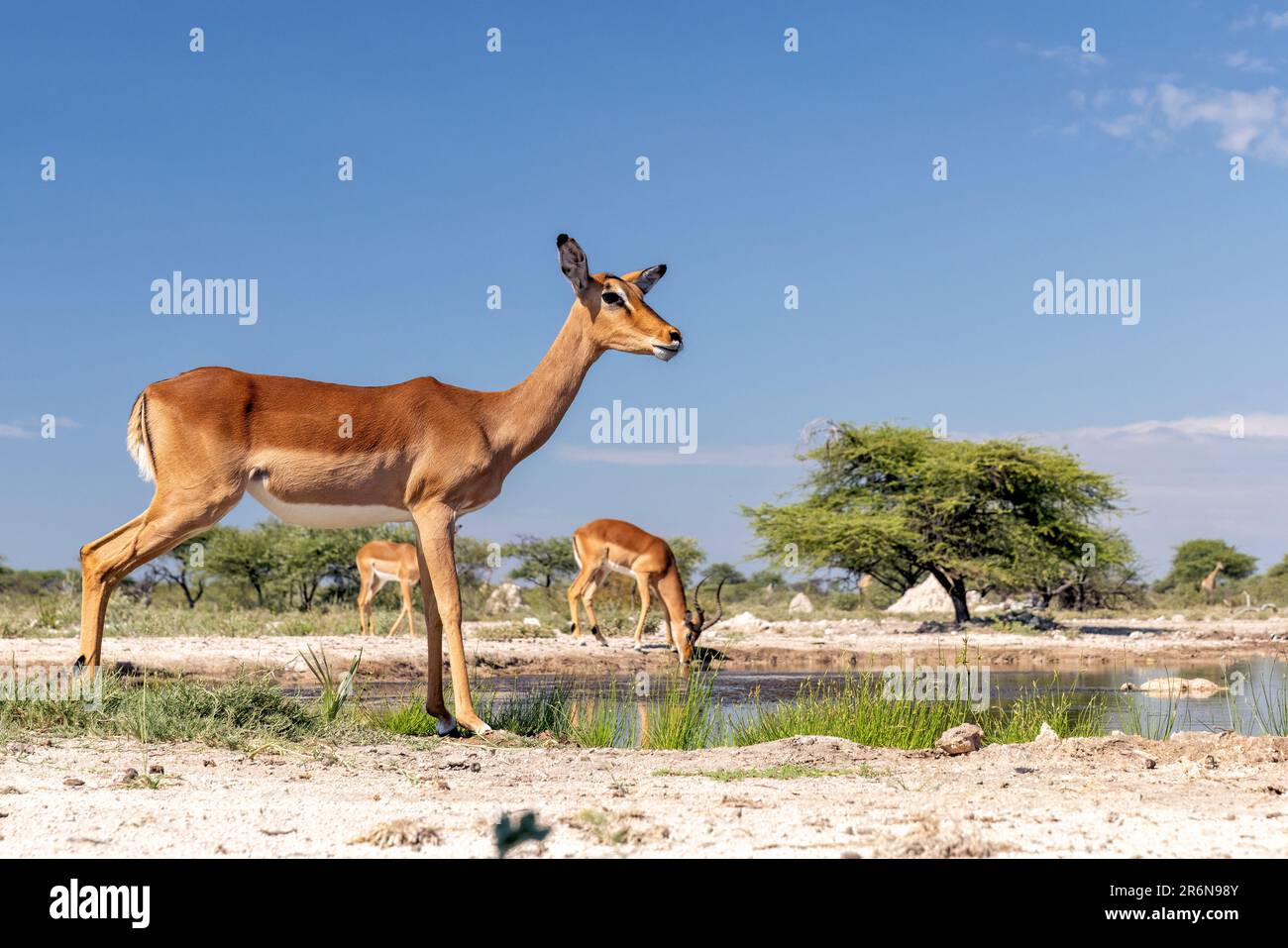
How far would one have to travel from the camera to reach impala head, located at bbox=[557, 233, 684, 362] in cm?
827

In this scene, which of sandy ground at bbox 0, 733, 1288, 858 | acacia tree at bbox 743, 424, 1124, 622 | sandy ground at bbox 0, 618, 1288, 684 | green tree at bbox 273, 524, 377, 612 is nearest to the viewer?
sandy ground at bbox 0, 733, 1288, 858

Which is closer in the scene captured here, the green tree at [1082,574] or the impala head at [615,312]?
the impala head at [615,312]

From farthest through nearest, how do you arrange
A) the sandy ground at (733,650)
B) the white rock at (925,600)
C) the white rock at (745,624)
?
the white rock at (925,600) < the white rock at (745,624) < the sandy ground at (733,650)

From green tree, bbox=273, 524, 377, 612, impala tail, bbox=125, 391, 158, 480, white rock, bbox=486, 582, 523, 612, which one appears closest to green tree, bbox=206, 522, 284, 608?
green tree, bbox=273, 524, 377, 612

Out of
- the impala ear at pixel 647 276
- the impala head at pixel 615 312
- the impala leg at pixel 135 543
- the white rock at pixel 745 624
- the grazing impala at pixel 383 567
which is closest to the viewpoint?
the impala leg at pixel 135 543

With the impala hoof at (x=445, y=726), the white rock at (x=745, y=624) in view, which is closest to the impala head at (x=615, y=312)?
the impala hoof at (x=445, y=726)

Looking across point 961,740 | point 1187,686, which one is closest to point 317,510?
A: point 961,740

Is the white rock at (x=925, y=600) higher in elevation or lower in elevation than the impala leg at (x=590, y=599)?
lower

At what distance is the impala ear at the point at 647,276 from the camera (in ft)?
29.0

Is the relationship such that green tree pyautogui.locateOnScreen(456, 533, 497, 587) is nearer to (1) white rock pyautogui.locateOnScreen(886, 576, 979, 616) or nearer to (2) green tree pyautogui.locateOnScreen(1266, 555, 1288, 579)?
(1) white rock pyautogui.locateOnScreen(886, 576, 979, 616)

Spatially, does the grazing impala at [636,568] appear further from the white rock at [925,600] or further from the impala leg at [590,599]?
the white rock at [925,600]

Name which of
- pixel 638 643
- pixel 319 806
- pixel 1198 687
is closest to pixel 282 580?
pixel 638 643

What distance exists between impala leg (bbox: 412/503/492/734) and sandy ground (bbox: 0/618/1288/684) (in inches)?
227
